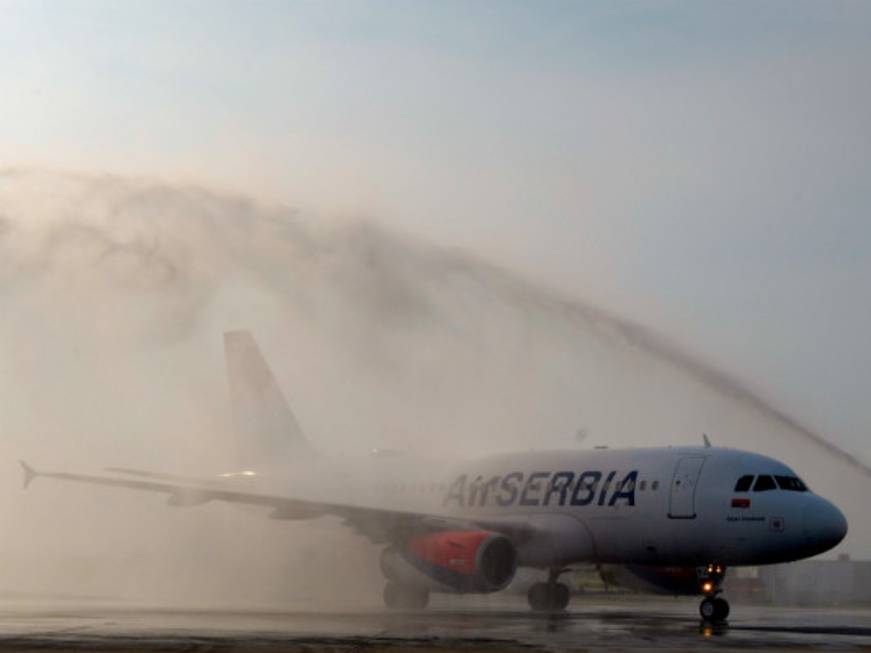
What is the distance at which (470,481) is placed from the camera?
44.8 meters

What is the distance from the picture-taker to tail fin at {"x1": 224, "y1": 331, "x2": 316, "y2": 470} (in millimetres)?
53781

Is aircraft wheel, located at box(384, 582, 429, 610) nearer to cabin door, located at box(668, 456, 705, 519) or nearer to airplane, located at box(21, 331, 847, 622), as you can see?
airplane, located at box(21, 331, 847, 622)

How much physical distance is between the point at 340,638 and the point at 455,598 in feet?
95.5

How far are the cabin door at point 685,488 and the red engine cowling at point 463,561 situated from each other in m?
4.67

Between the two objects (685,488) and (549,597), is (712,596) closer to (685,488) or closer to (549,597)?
(685,488)

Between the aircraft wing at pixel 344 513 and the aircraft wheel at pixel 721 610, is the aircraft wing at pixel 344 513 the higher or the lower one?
the higher one

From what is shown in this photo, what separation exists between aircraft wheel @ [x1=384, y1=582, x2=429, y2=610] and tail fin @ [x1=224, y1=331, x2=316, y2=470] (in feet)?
38.1

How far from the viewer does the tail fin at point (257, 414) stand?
5378cm

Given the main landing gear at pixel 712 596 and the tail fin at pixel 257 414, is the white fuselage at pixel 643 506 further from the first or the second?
the tail fin at pixel 257 414

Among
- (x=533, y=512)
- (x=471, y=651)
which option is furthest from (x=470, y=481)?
(x=471, y=651)

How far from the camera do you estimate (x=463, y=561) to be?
37969 millimetres

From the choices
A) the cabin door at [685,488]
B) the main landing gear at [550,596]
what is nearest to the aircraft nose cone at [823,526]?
the cabin door at [685,488]

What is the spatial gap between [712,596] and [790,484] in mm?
3687

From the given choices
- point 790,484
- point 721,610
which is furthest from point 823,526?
point 721,610
